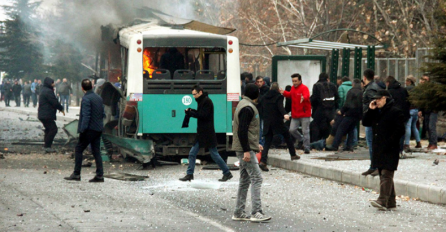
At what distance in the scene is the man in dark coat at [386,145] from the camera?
8.60 metres

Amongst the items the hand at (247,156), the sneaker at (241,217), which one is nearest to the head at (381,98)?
the hand at (247,156)

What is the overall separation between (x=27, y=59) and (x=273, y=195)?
145 feet

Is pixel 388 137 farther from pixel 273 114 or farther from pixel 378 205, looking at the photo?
pixel 273 114

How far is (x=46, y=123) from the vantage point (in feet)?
53.6

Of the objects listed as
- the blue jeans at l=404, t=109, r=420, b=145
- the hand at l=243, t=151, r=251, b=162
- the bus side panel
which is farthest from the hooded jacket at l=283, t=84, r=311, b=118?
the hand at l=243, t=151, r=251, b=162

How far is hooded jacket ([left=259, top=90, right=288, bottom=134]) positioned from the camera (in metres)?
12.9

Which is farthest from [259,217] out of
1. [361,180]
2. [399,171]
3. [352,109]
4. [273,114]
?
A: [352,109]

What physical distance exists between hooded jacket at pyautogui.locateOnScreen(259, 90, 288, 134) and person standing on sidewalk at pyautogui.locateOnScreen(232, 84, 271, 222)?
15.8ft

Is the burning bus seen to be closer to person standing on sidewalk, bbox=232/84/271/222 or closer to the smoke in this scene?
person standing on sidewalk, bbox=232/84/271/222

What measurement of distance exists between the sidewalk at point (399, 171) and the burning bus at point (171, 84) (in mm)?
1637

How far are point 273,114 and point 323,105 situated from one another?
3114 mm

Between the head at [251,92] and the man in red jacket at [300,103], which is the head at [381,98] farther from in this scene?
the man in red jacket at [300,103]

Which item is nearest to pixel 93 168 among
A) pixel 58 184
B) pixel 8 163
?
pixel 8 163

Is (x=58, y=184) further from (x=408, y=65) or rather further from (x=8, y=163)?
(x=408, y=65)
